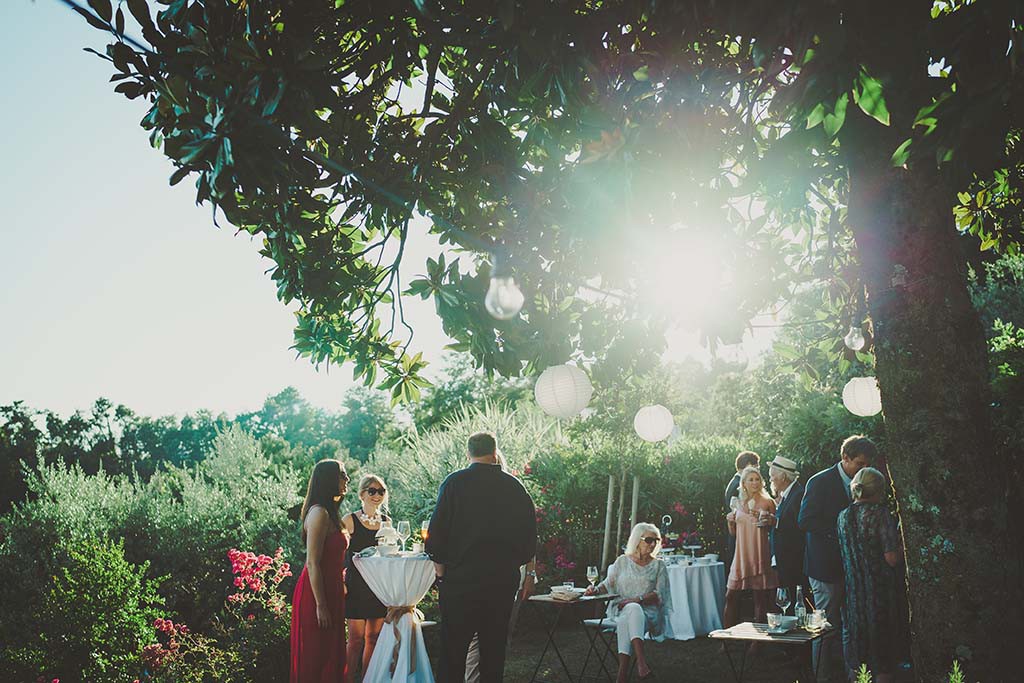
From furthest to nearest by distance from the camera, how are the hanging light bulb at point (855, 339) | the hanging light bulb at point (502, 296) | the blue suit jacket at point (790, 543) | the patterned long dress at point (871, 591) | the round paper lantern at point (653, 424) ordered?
the round paper lantern at point (653, 424)
the blue suit jacket at point (790, 543)
the hanging light bulb at point (855, 339)
the patterned long dress at point (871, 591)
the hanging light bulb at point (502, 296)

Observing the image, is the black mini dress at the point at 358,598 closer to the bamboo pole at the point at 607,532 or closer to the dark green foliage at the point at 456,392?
the bamboo pole at the point at 607,532

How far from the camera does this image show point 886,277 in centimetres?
315

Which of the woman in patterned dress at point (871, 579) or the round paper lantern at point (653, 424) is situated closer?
the woman in patterned dress at point (871, 579)

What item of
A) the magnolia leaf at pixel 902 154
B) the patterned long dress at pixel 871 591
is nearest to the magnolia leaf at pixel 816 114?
the magnolia leaf at pixel 902 154

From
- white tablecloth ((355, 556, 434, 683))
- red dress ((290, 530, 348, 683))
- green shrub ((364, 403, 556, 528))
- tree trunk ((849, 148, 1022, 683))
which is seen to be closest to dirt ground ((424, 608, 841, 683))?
white tablecloth ((355, 556, 434, 683))

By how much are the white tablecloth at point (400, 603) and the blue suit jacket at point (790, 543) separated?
325 cm

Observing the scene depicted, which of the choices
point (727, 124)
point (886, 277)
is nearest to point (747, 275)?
point (727, 124)

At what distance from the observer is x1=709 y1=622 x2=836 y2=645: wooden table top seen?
4.96 m

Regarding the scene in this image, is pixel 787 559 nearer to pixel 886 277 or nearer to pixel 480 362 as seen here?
pixel 480 362

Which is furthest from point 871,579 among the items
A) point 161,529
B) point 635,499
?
point 161,529

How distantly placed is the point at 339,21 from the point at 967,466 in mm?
3759

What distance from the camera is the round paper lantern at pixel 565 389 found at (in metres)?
6.22

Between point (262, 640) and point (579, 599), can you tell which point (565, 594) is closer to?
point (579, 599)

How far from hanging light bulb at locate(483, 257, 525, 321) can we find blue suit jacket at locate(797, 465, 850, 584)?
314 cm
